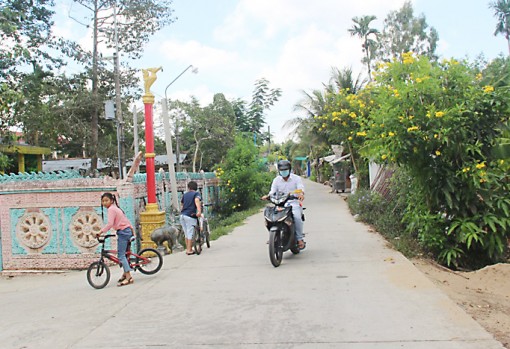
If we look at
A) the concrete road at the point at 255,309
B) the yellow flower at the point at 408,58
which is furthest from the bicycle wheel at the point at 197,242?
the yellow flower at the point at 408,58

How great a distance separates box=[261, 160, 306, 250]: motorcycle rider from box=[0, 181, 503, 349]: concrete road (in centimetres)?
49

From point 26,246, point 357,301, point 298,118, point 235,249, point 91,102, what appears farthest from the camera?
point 298,118

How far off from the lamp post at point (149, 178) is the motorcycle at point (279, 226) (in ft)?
10.2

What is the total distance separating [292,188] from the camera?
7773 mm

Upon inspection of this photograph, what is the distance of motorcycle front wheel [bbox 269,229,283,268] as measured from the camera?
683cm

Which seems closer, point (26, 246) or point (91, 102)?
point (26, 246)

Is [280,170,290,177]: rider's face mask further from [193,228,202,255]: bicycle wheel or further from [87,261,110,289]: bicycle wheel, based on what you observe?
[87,261,110,289]: bicycle wheel

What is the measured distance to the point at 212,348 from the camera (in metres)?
3.94

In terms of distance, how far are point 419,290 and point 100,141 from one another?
23982mm

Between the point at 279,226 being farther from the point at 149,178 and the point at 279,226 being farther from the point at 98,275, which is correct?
the point at 149,178

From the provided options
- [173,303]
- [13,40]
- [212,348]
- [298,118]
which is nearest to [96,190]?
[173,303]

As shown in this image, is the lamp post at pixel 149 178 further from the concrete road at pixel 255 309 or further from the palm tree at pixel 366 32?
the palm tree at pixel 366 32

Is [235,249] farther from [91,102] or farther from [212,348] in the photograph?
[91,102]

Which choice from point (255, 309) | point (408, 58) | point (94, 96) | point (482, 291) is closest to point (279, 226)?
point (255, 309)
